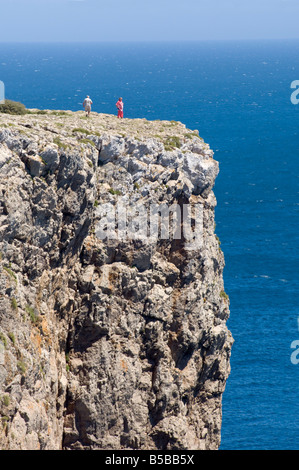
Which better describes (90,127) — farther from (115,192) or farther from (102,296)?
(102,296)

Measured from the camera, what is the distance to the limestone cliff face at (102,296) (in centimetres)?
3566

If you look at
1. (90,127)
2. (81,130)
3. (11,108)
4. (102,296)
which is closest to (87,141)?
(81,130)

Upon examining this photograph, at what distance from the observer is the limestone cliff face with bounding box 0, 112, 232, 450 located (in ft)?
117

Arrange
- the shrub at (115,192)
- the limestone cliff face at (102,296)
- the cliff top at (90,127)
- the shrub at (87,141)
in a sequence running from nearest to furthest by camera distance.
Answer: the limestone cliff face at (102,296)
the cliff top at (90,127)
the shrub at (87,141)
the shrub at (115,192)

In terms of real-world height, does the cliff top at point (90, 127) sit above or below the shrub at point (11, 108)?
below

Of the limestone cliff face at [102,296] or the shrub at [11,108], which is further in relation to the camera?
the shrub at [11,108]

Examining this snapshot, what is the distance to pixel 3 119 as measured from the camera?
Answer: 137 feet

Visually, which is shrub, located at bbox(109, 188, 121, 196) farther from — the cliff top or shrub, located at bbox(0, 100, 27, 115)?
shrub, located at bbox(0, 100, 27, 115)

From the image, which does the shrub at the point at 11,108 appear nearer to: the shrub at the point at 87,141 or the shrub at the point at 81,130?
the shrub at the point at 81,130

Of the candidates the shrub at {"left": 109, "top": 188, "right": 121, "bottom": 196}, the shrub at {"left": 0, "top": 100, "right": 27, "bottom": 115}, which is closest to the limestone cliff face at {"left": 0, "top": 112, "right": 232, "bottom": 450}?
the shrub at {"left": 109, "top": 188, "right": 121, "bottom": 196}

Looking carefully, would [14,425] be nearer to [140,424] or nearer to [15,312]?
[15,312]

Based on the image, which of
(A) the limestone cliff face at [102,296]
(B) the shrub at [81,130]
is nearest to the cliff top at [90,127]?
(B) the shrub at [81,130]

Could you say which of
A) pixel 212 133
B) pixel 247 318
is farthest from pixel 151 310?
pixel 212 133

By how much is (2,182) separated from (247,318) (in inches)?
2497
